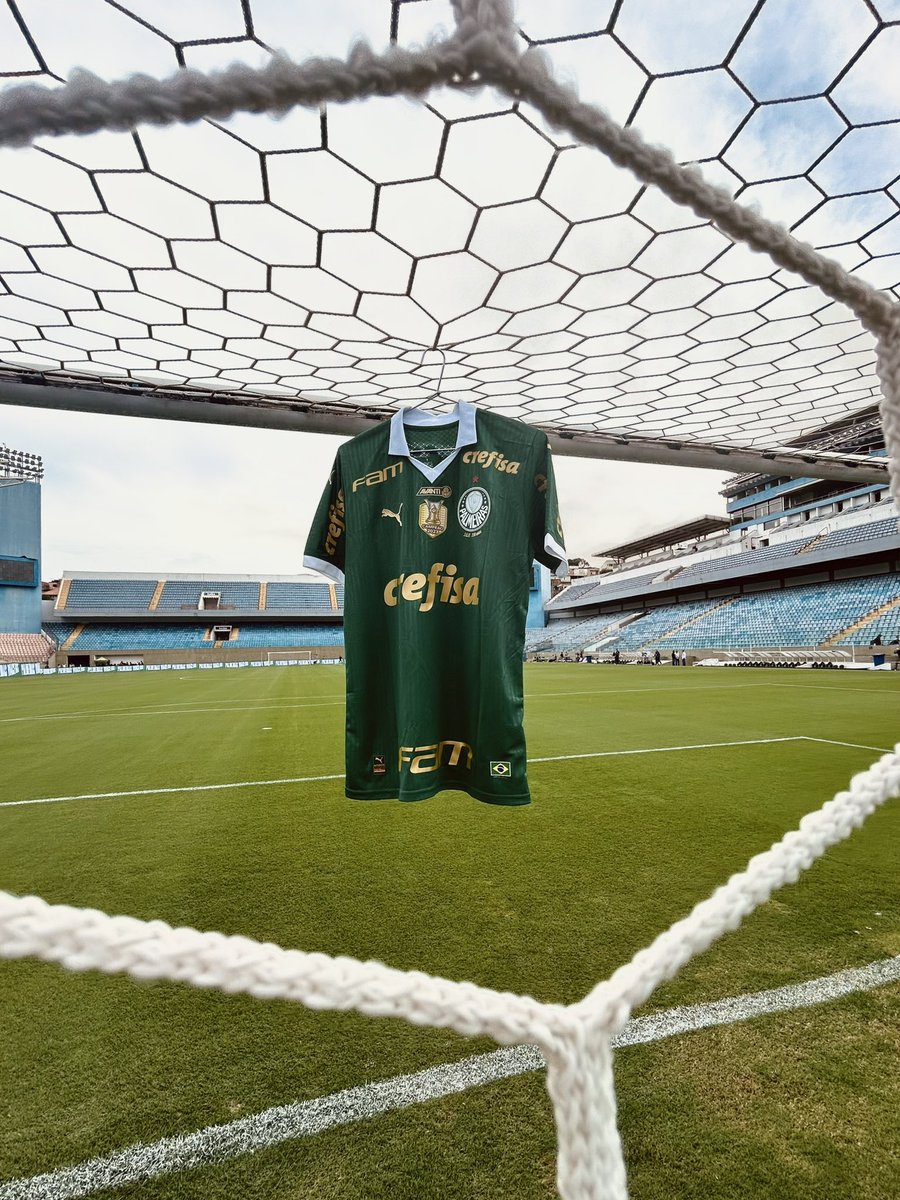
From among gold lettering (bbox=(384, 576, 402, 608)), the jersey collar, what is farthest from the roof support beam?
gold lettering (bbox=(384, 576, 402, 608))

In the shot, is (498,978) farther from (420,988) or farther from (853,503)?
(853,503)

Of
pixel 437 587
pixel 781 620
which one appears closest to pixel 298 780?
pixel 437 587

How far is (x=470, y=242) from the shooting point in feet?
6.54

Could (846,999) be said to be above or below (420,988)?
below

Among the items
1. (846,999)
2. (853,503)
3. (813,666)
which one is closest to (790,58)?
(846,999)

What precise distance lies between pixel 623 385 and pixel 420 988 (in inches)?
121

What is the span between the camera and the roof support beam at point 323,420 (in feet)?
8.07

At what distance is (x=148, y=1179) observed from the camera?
35.9 inches

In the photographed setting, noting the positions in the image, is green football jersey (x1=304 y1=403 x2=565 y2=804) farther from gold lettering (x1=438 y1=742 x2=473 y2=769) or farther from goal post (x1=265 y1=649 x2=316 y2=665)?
goal post (x1=265 y1=649 x2=316 y2=665)

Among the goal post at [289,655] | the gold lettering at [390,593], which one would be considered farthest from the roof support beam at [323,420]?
the goal post at [289,655]

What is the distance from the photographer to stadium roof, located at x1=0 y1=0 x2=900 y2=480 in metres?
1.23

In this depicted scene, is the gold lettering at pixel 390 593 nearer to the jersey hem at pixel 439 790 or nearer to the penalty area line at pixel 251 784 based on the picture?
the jersey hem at pixel 439 790

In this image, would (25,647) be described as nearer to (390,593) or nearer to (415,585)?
(390,593)

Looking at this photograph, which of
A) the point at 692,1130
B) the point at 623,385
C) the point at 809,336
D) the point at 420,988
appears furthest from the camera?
the point at 623,385
